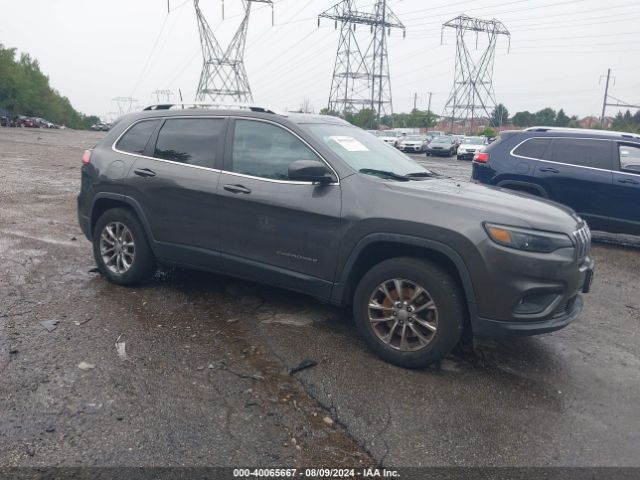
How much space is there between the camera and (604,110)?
192ft

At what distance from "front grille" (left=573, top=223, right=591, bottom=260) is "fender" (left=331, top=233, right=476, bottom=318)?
82 cm

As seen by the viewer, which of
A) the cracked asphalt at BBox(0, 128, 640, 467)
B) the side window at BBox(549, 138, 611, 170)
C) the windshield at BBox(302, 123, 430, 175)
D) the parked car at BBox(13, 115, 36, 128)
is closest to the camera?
the cracked asphalt at BBox(0, 128, 640, 467)

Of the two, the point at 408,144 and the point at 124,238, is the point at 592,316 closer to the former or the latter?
the point at 124,238

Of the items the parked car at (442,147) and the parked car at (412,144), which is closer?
the parked car at (442,147)

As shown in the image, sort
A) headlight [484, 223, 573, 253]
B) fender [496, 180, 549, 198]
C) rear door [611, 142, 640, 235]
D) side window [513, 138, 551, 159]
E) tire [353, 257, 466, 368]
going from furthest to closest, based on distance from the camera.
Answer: side window [513, 138, 551, 159]
fender [496, 180, 549, 198]
rear door [611, 142, 640, 235]
tire [353, 257, 466, 368]
headlight [484, 223, 573, 253]

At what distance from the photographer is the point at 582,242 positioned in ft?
13.0

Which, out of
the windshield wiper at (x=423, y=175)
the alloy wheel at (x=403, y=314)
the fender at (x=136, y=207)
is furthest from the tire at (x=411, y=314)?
the fender at (x=136, y=207)

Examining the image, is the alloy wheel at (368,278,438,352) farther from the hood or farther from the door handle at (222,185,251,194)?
the door handle at (222,185,251,194)

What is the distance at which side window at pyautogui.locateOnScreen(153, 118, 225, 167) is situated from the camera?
495 cm

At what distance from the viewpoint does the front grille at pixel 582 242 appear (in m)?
3.85

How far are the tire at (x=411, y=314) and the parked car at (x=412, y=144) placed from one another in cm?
3442

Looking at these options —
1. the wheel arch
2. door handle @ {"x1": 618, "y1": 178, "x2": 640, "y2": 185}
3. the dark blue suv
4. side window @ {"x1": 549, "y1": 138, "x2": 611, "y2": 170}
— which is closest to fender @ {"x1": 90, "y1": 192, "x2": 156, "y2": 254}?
the wheel arch

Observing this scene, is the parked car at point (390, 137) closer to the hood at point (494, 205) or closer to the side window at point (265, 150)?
the side window at point (265, 150)

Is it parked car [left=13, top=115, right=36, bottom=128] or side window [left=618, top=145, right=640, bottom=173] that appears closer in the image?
side window [left=618, top=145, right=640, bottom=173]
